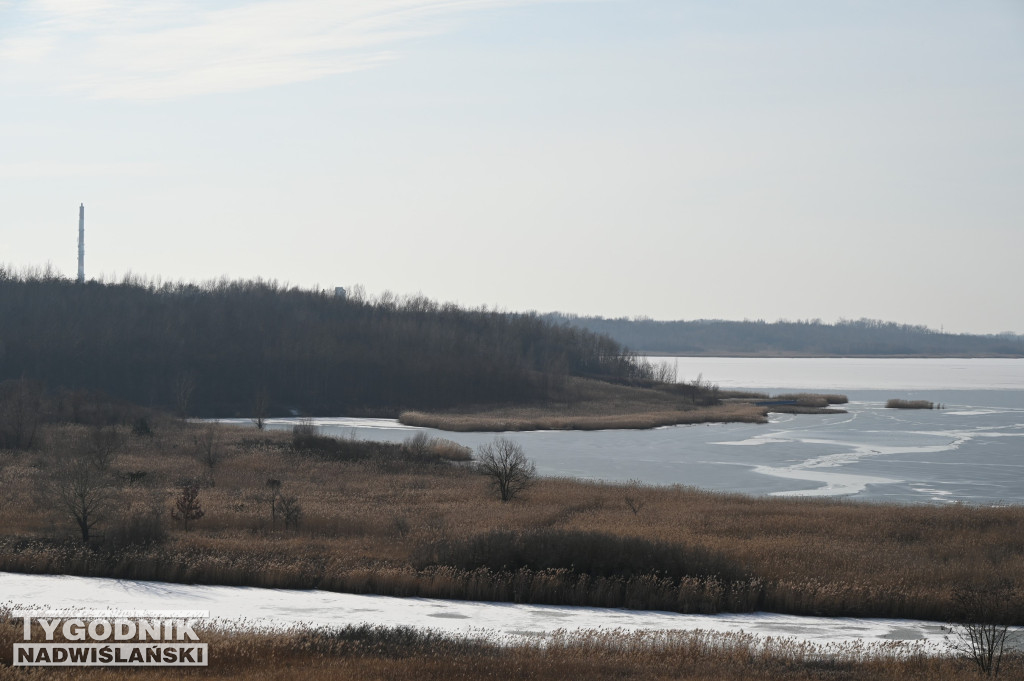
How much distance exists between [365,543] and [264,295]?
11564cm

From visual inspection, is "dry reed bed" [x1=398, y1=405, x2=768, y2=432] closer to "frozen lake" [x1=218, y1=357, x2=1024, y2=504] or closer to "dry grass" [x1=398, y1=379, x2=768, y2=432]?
"dry grass" [x1=398, y1=379, x2=768, y2=432]

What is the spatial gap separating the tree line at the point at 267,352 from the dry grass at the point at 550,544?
2076 inches

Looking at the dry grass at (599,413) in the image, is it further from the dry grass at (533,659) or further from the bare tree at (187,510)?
the dry grass at (533,659)

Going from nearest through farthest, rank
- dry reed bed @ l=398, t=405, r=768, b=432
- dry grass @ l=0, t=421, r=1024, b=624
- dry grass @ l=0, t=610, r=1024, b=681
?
dry grass @ l=0, t=610, r=1024, b=681
dry grass @ l=0, t=421, r=1024, b=624
dry reed bed @ l=398, t=405, r=768, b=432

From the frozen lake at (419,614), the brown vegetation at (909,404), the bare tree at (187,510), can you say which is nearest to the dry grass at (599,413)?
the brown vegetation at (909,404)

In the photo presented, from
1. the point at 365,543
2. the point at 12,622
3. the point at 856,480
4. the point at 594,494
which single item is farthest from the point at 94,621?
the point at 856,480

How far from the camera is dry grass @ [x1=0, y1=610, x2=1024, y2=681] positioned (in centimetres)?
1406

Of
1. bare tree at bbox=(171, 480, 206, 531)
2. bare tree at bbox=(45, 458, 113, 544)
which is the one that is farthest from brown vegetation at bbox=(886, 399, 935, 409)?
bare tree at bbox=(45, 458, 113, 544)

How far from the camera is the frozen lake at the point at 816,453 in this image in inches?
1542

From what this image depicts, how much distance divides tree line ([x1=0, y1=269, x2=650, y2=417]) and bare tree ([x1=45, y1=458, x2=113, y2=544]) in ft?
179

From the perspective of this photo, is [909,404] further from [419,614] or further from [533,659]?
[533,659]

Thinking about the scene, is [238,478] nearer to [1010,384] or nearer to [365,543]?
[365,543]

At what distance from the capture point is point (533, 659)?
590 inches

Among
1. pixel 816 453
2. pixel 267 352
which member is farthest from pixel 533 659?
pixel 267 352
